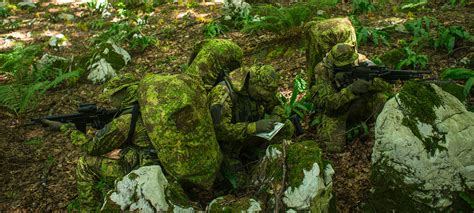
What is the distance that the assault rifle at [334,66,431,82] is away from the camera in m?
4.85

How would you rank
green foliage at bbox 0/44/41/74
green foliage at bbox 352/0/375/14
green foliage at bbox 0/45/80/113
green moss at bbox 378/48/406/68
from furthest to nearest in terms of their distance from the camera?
1. green foliage at bbox 352/0/375/14
2. green foliage at bbox 0/44/41/74
3. green foliage at bbox 0/45/80/113
4. green moss at bbox 378/48/406/68

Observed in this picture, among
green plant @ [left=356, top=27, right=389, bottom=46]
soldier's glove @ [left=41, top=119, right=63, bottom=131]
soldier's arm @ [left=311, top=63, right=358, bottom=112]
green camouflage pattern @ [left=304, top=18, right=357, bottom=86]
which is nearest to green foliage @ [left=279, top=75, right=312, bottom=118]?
soldier's arm @ [left=311, top=63, right=358, bottom=112]

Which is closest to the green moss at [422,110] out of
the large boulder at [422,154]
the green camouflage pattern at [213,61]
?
the large boulder at [422,154]

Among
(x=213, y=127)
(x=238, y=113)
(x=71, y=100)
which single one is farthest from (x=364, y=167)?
(x=71, y=100)

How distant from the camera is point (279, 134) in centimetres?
519

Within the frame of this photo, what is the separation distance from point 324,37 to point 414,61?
5.63 ft

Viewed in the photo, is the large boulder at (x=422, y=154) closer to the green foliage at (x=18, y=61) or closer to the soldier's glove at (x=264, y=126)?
the soldier's glove at (x=264, y=126)

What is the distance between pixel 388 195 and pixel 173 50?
23.8 feet

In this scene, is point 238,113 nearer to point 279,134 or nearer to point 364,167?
point 279,134

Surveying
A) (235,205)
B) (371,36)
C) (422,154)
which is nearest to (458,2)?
(371,36)

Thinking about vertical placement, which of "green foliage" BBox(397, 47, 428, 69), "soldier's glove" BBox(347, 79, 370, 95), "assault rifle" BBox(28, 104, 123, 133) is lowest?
"assault rifle" BBox(28, 104, 123, 133)

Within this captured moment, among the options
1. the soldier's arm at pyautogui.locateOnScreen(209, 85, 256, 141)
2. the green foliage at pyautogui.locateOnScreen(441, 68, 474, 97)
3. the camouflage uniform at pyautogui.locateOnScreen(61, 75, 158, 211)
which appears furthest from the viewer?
the green foliage at pyautogui.locateOnScreen(441, 68, 474, 97)

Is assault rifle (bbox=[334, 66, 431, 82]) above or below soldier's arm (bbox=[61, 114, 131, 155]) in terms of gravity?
above

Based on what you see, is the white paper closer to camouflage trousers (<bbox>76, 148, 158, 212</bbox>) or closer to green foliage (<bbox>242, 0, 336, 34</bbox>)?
camouflage trousers (<bbox>76, 148, 158, 212</bbox>)
